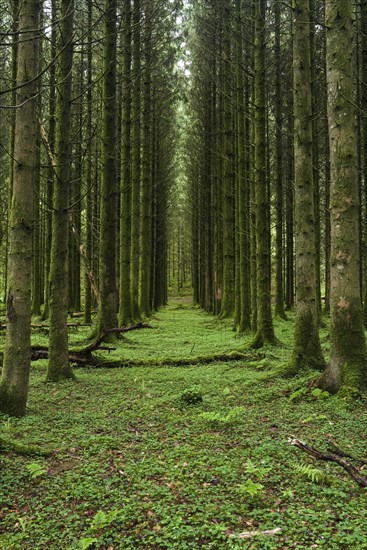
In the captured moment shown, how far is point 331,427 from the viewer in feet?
14.8

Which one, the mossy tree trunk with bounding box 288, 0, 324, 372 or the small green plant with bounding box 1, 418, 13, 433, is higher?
the mossy tree trunk with bounding box 288, 0, 324, 372

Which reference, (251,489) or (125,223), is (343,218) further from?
(125,223)

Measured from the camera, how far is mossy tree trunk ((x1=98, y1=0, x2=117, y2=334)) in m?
11.0

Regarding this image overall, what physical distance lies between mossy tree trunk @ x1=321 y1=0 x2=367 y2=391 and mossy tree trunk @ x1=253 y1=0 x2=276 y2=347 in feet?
15.0

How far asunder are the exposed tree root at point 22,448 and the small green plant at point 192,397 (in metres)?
2.27

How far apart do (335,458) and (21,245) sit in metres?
4.11

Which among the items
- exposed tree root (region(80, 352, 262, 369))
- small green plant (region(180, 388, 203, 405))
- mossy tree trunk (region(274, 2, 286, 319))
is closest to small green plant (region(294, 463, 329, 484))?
small green plant (region(180, 388, 203, 405))

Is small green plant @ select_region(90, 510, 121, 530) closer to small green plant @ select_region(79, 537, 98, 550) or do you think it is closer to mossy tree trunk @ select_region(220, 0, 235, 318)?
small green plant @ select_region(79, 537, 98, 550)

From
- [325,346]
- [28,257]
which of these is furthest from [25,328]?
[325,346]

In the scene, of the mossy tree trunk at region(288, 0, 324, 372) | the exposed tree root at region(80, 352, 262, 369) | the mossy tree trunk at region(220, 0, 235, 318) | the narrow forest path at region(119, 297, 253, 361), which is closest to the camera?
the mossy tree trunk at region(288, 0, 324, 372)

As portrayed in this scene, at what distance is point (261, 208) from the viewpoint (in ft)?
35.1

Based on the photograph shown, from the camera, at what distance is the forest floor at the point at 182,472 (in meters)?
2.70

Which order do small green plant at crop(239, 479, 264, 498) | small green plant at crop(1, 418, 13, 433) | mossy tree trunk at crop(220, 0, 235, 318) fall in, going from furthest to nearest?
mossy tree trunk at crop(220, 0, 235, 318), small green plant at crop(1, 418, 13, 433), small green plant at crop(239, 479, 264, 498)

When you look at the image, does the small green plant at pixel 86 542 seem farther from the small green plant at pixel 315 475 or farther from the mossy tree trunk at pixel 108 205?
the mossy tree trunk at pixel 108 205
